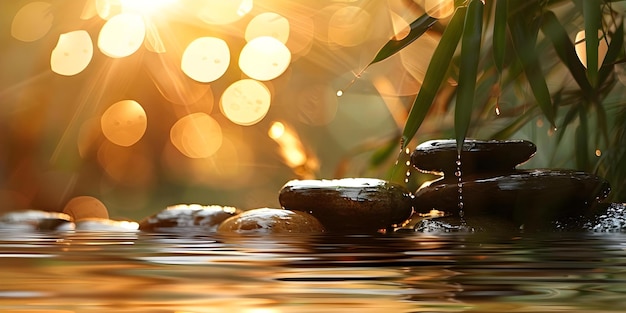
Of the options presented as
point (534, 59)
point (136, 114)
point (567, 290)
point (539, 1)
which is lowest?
point (567, 290)

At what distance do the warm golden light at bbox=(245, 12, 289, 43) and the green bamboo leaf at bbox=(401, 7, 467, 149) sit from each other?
15.5 ft

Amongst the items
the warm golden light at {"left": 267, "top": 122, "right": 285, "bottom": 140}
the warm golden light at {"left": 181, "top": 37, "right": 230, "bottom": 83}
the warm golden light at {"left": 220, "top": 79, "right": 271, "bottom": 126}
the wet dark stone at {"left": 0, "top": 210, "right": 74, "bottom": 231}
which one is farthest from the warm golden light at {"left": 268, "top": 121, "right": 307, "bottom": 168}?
the wet dark stone at {"left": 0, "top": 210, "right": 74, "bottom": 231}

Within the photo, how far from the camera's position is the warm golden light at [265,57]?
24.8 feet

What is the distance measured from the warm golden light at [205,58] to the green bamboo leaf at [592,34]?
528 centimetres

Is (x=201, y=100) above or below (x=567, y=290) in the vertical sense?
above

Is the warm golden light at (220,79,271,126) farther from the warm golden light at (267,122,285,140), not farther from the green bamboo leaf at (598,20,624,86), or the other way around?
the green bamboo leaf at (598,20,624,86)

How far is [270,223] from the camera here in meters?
3.35

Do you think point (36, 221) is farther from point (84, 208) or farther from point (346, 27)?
point (84, 208)

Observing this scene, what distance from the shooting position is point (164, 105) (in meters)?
7.77

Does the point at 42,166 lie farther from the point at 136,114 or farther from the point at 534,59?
the point at 534,59

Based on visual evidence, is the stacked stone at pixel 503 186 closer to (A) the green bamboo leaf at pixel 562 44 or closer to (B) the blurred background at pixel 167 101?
(A) the green bamboo leaf at pixel 562 44

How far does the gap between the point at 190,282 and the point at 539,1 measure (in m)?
2.46

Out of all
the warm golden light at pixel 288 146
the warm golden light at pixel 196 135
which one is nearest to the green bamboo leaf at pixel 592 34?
the warm golden light at pixel 288 146

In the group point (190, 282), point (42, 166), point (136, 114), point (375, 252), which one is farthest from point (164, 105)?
point (190, 282)
